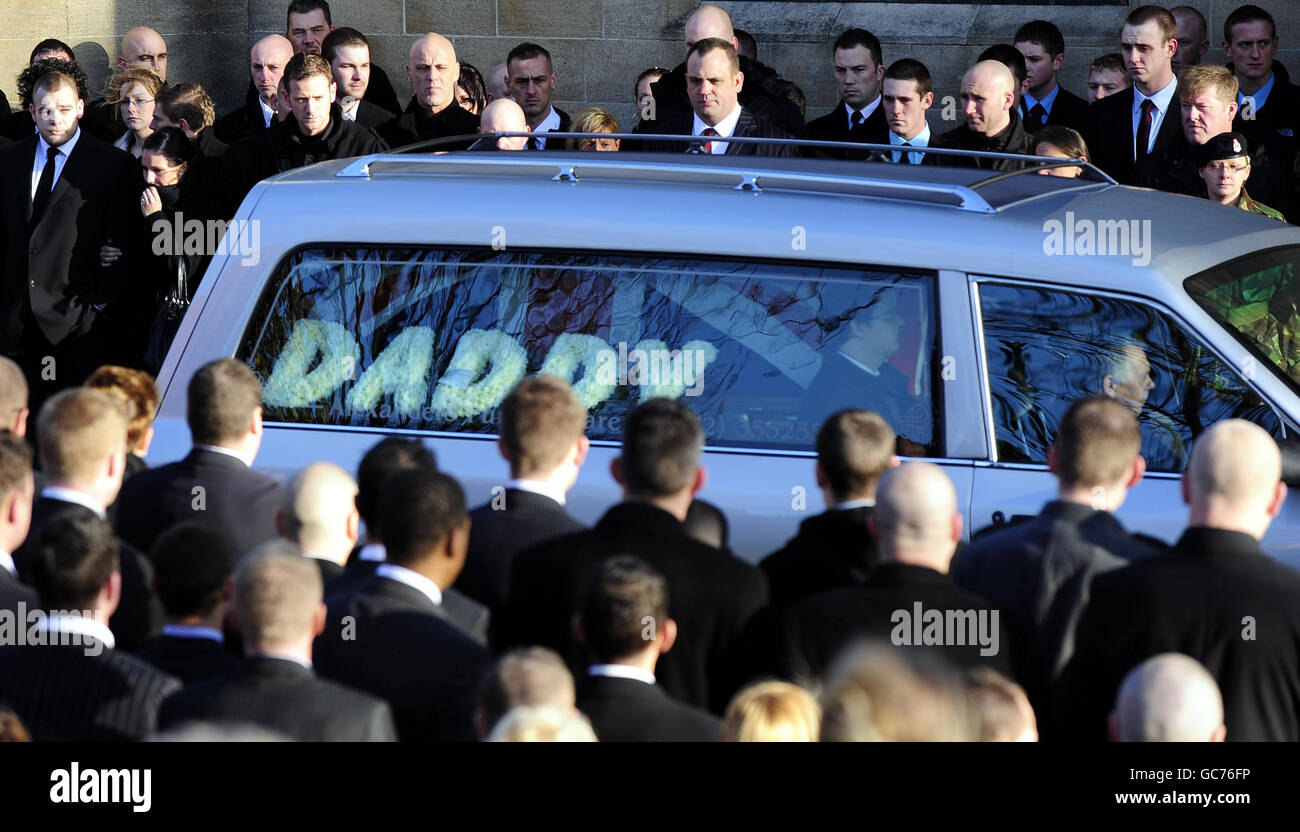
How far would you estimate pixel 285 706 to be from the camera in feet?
12.4

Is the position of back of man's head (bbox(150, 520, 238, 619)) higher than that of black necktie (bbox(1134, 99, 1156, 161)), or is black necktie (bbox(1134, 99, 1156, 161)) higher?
black necktie (bbox(1134, 99, 1156, 161))

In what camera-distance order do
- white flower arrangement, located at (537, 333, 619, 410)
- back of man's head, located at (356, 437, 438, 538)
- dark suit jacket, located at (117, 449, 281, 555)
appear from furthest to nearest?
white flower arrangement, located at (537, 333, 619, 410)
dark suit jacket, located at (117, 449, 281, 555)
back of man's head, located at (356, 437, 438, 538)

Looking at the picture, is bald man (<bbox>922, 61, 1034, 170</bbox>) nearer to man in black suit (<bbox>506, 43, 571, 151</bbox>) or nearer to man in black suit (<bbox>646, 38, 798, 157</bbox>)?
man in black suit (<bbox>646, 38, 798, 157</bbox>)

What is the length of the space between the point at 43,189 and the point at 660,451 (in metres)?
5.84

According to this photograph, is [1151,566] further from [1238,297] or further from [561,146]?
[561,146]

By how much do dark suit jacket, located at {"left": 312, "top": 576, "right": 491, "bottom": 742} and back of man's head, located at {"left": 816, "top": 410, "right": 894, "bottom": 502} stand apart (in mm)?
1154

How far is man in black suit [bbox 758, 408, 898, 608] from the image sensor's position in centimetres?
473

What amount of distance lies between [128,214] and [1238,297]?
234 inches

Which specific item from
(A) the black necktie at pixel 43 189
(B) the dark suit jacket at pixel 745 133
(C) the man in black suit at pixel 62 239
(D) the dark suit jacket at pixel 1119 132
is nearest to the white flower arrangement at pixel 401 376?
(B) the dark suit jacket at pixel 745 133

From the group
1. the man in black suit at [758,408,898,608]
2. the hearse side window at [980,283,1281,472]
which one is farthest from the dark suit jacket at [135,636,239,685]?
the hearse side window at [980,283,1281,472]

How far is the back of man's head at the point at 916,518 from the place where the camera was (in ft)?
14.0

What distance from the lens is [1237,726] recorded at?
13.3 ft

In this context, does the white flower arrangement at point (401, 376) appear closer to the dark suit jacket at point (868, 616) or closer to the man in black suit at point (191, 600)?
the man in black suit at point (191, 600)

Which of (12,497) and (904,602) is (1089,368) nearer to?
(904,602)
